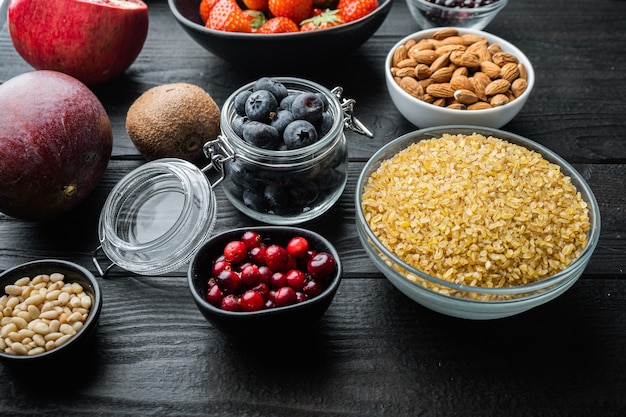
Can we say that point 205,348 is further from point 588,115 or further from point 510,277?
point 588,115

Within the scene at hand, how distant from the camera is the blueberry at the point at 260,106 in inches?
32.4

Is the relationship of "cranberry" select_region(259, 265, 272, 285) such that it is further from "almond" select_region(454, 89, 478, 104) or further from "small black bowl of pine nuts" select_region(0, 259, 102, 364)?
"almond" select_region(454, 89, 478, 104)

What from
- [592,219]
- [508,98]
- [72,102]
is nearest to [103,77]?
[72,102]

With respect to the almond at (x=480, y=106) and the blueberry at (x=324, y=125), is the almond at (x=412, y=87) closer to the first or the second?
the almond at (x=480, y=106)

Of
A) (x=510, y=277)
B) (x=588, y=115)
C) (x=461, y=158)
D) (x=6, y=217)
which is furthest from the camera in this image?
(x=588, y=115)

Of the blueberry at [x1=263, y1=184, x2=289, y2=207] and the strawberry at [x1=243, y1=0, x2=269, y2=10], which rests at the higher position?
the strawberry at [x1=243, y1=0, x2=269, y2=10]

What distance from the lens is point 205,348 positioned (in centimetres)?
77

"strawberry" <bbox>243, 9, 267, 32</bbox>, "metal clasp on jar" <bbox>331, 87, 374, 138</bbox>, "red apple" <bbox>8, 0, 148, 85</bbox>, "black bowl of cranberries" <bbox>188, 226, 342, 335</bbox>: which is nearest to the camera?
"black bowl of cranberries" <bbox>188, 226, 342, 335</bbox>

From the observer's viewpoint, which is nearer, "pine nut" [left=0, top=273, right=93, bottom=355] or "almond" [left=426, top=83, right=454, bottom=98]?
"pine nut" [left=0, top=273, right=93, bottom=355]

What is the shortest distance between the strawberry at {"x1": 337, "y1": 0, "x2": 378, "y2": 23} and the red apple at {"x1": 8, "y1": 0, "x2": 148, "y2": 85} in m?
0.37

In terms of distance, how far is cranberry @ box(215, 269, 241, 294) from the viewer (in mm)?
716

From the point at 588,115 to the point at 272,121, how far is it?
600mm

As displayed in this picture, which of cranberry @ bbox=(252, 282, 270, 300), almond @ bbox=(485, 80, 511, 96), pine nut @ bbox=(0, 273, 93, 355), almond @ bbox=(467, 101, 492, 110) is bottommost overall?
pine nut @ bbox=(0, 273, 93, 355)

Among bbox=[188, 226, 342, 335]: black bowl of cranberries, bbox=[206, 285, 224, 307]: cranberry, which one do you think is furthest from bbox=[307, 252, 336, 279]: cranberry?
bbox=[206, 285, 224, 307]: cranberry
